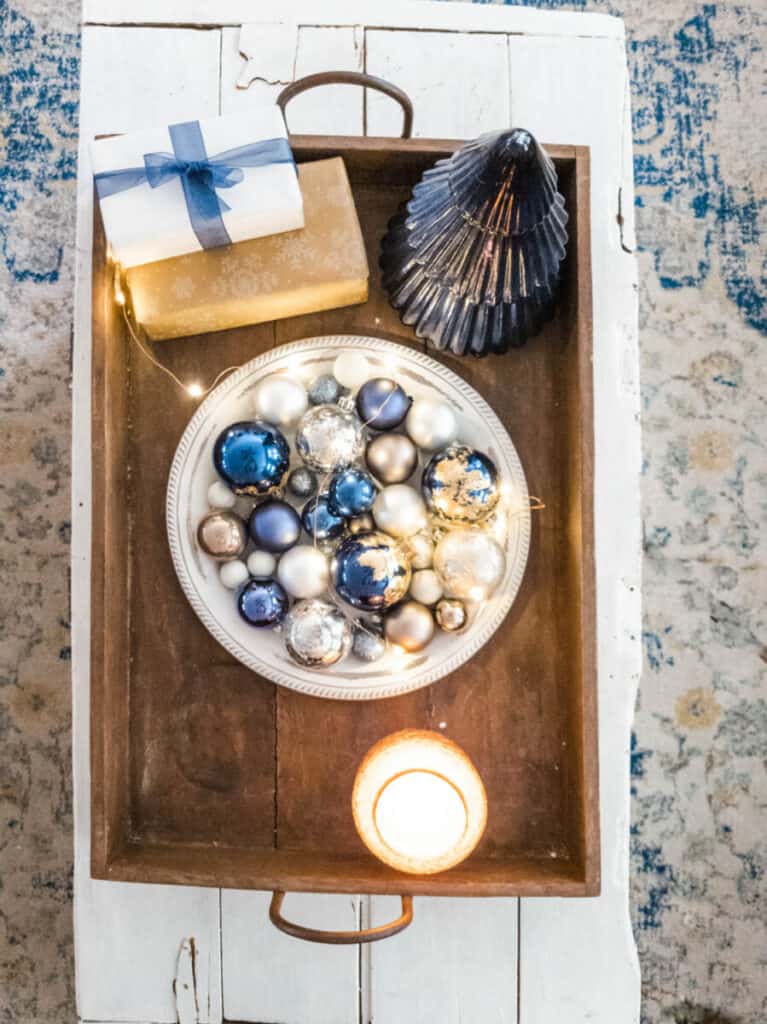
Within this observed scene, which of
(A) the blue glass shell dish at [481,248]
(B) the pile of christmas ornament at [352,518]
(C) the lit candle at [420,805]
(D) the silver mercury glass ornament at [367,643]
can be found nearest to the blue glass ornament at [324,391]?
(B) the pile of christmas ornament at [352,518]

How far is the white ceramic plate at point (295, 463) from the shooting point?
78 centimetres

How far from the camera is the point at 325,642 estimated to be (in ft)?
2.44

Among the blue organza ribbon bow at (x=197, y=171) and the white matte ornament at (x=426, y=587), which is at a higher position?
the blue organza ribbon bow at (x=197, y=171)

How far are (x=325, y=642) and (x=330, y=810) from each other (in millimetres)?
187

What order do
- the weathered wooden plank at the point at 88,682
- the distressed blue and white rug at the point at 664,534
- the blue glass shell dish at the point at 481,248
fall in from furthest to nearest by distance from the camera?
the distressed blue and white rug at the point at 664,534, the weathered wooden plank at the point at 88,682, the blue glass shell dish at the point at 481,248

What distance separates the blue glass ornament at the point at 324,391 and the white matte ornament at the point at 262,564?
15 centimetres

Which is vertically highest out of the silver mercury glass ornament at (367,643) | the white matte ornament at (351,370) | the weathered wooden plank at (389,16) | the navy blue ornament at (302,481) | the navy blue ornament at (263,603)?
the weathered wooden plank at (389,16)

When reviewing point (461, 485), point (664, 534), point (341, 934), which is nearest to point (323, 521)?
point (461, 485)

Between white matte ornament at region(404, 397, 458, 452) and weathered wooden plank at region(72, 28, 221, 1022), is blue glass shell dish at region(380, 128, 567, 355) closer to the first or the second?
white matte ornament at region(404, 397, 458, 452)

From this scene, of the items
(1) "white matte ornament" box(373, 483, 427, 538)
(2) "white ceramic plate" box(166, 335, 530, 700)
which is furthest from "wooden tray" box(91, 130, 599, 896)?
(1) "white matte ornament" box(373, 483, 427, 538)

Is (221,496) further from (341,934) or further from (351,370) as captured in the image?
(341,934)

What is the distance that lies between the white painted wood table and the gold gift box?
0.12 m

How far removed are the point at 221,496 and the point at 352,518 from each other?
4.9 inches

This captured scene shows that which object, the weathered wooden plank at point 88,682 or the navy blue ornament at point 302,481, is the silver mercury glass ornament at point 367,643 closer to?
the navy blue ornament at point 302,481
